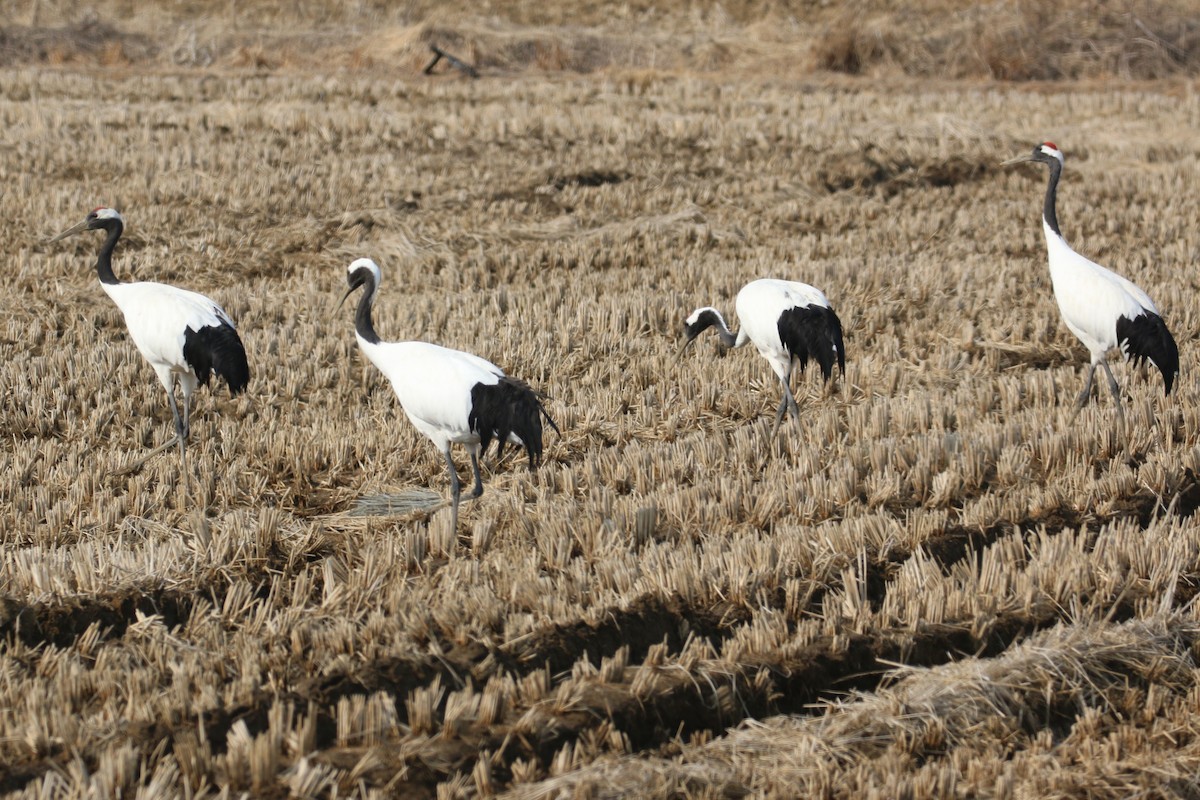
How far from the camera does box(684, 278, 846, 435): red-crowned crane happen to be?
705 cm

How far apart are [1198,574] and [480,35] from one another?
1828 centimetres

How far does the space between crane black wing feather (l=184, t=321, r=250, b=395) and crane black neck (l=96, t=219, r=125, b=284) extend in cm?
101

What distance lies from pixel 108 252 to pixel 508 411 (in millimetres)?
3395


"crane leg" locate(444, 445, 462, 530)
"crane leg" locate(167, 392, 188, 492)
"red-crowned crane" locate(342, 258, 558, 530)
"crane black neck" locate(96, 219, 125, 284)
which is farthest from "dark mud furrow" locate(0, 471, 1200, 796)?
"crane black neck" locate(96, 219, 125, 284)

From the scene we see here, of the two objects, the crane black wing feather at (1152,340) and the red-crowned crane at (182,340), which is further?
the crane black wing feather at (1152,340)

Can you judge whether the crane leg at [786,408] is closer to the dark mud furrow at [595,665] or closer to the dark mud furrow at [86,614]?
the dark mud furrow at [595,665]

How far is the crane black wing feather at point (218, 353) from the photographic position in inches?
261

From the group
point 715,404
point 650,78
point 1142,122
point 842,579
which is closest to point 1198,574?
point 842,579

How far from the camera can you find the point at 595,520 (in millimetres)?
5430

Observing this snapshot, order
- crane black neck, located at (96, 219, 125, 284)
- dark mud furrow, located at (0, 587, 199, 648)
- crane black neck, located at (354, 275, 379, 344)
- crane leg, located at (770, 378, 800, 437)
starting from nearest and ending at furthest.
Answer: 1. dark mud furrow, located at (0, 587, 199, 648)
2. crane black neck, located at (354, 275, 379, 344)
3. crane leg, located at (770, 378, 800, 437)
4. crane black neck, located at (96, 219, 125, 284)

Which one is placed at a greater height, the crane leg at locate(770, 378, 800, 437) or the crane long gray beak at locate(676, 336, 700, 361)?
the crane long gray beak at locate(676, 336, 700, 361)

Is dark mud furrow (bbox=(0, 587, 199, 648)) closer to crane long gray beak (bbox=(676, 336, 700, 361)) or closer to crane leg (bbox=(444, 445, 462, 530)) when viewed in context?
crane leg (bbox=(444, 445, 462, 530))

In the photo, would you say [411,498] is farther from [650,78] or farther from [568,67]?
[568,67]

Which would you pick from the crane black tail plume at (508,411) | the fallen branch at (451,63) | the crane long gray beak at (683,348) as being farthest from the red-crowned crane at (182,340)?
the fallen branch at (451,63)
